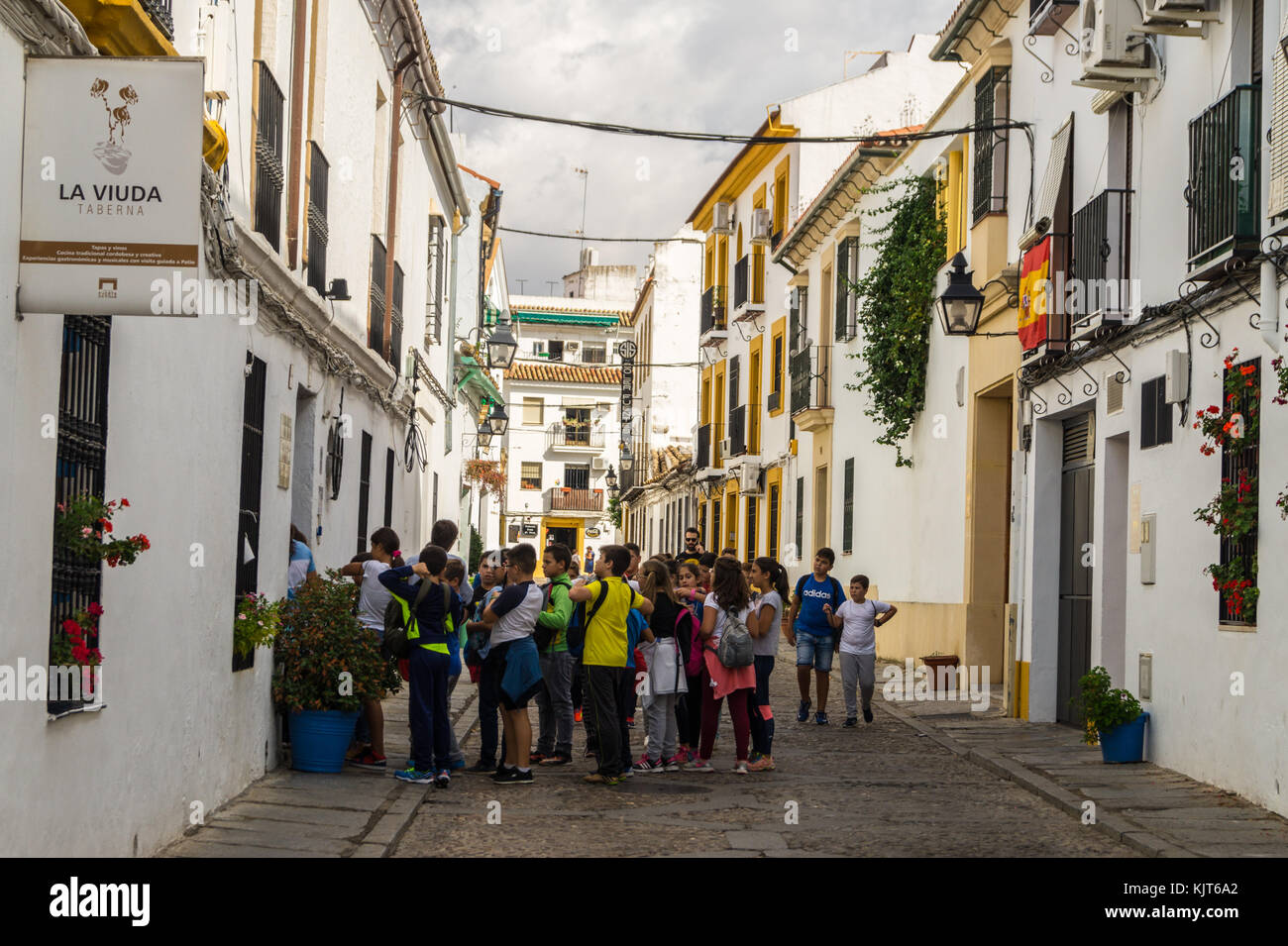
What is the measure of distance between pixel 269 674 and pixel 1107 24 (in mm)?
7843

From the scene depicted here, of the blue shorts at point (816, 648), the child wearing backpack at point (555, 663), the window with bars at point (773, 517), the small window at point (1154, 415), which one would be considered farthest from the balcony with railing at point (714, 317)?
the child wearing backpack at point (555, 663)

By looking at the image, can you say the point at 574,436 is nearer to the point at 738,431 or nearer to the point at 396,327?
the point at 738,431

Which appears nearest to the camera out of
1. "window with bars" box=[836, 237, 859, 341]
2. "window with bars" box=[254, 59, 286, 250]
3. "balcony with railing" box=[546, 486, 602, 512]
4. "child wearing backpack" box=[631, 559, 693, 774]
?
"window with bars" box=[254, 59, 286, 250]

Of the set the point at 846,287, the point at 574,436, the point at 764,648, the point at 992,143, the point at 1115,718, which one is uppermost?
the point at 574,436

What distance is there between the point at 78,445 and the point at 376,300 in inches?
396

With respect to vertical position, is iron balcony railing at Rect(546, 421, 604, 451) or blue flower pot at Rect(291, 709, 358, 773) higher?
iron balcony railing at Rect(546, 421, 604, 451)

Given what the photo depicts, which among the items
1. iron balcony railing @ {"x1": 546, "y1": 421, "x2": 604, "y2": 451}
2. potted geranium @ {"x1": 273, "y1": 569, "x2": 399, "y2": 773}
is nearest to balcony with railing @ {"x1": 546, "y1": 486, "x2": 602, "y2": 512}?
iron balcony railing @ {"x1": 546, "y1": 421, "x2": 604, "y2": 451}

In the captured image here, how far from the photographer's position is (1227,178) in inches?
404

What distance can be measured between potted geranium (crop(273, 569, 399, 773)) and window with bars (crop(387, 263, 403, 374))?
7116 mm

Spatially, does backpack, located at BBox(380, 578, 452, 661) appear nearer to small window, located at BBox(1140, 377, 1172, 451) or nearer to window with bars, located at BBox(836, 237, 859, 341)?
small window, located at BBox(1140, 377, 1172, 451)

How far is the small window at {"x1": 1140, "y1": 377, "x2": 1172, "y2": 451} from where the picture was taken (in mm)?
11789

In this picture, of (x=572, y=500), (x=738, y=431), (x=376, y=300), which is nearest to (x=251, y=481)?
(x=376, y=300)

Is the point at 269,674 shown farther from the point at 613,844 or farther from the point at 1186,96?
the point at 1186,96
